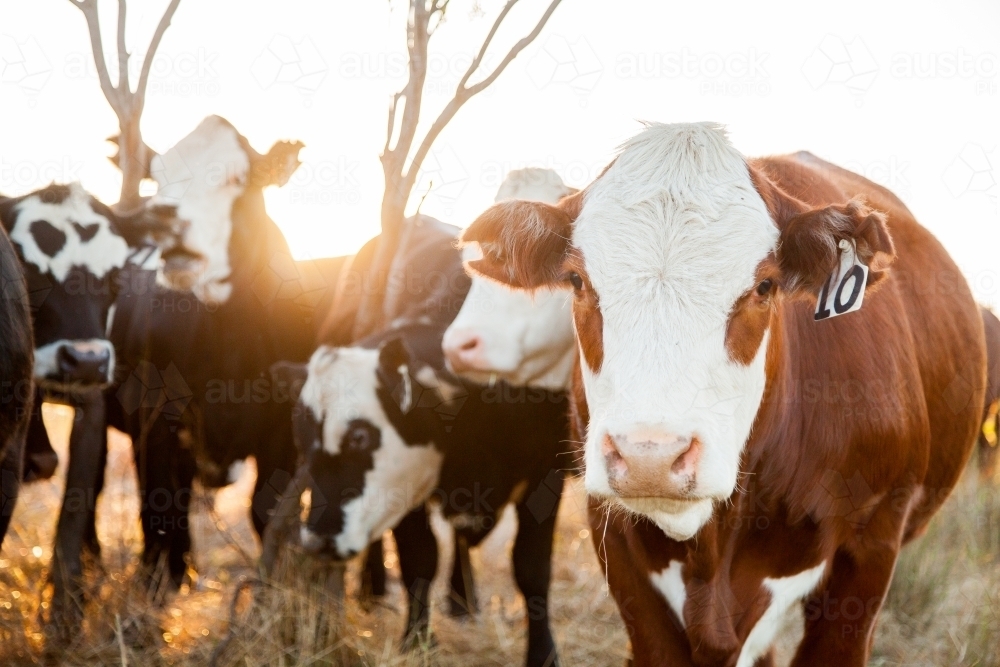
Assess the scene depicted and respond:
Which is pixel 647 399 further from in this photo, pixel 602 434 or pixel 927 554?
pixel 927 554

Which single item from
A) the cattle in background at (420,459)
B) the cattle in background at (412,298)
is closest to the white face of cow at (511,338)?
the cattle in background at (420,459)

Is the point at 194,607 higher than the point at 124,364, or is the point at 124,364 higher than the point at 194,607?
the point at 124,364

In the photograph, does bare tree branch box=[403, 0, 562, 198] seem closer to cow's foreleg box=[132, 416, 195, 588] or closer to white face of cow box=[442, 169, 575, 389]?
white face of cow box=[442, 169, 575, 389]

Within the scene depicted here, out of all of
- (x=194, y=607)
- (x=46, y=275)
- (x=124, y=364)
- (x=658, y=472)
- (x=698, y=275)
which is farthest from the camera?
(x=124, y=364)

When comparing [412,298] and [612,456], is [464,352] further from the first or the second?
[612,456]

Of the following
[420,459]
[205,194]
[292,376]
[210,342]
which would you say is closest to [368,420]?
[420,459]

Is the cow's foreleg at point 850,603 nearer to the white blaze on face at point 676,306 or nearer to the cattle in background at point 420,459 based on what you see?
the white blaze on face at point 676,306

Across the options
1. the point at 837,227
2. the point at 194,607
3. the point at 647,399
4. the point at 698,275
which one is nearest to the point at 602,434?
the point at 647,399

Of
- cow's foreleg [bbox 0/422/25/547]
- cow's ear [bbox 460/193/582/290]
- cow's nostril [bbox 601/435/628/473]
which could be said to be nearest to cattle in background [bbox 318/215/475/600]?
cow's foreleg [bbox 0/422/25/547]

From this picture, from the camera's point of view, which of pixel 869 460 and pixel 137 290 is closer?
pixel 869 460

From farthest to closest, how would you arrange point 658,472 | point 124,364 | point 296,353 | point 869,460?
point 296,353
point 124,364
point 869,460
point 658,472

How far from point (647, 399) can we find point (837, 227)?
657mm

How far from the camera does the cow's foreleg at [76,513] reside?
378cm

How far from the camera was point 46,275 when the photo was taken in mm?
4055
